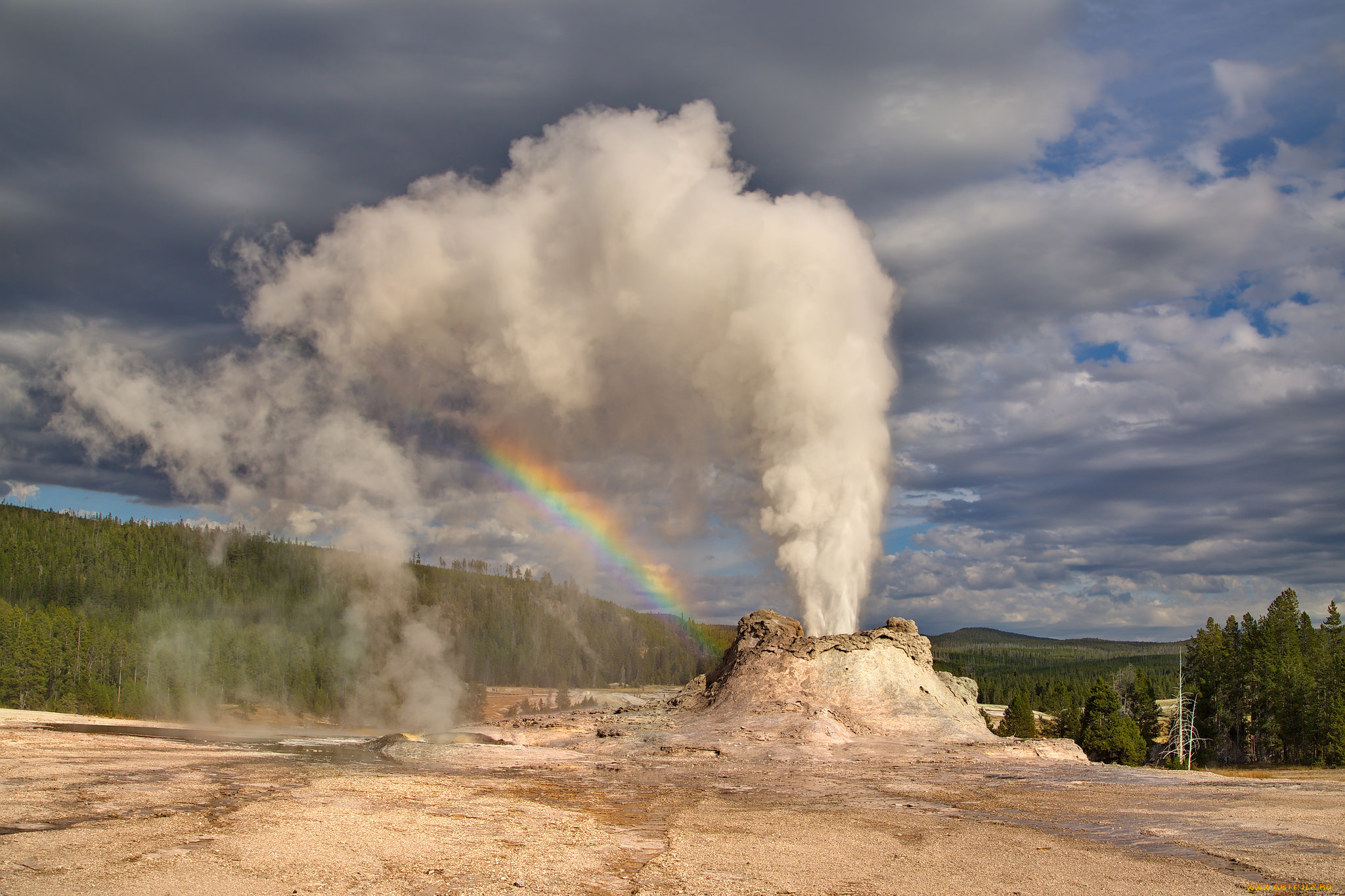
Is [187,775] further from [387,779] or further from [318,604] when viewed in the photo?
[318,604]

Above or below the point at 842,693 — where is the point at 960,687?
below

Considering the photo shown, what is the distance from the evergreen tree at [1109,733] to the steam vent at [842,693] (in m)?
21.3

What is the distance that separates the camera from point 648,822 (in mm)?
20672

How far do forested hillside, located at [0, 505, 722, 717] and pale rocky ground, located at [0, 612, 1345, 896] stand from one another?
165 ft

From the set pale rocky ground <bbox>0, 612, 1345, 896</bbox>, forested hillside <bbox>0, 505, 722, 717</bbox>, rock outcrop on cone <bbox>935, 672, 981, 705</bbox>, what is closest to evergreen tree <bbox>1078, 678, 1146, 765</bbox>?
rock outcrop on cone <bbox>935, 672, 981, 705</bbox>

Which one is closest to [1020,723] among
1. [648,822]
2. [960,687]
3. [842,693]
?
[960,687]

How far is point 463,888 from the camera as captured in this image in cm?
1401

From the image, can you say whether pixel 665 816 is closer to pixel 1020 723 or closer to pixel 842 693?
pixel 842 693

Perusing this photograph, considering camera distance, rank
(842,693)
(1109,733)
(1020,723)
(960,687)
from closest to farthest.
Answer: (842,693) → (960,687) → (1109,733) → (1020,723)

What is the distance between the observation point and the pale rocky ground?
14.9m

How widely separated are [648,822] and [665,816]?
1.09 meters

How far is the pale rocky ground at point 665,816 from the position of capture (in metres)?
14.9

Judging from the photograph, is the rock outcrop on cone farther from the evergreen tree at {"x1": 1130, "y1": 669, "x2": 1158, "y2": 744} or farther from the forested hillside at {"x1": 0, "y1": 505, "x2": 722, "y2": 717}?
the forested hillside at {"x1": 0, "y1": 505, "x2": 722, "y2": 717}

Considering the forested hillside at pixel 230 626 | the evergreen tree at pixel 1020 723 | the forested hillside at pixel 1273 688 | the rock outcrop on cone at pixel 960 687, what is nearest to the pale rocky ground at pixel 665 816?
the rock outcrop on cone at pixel 960 687
